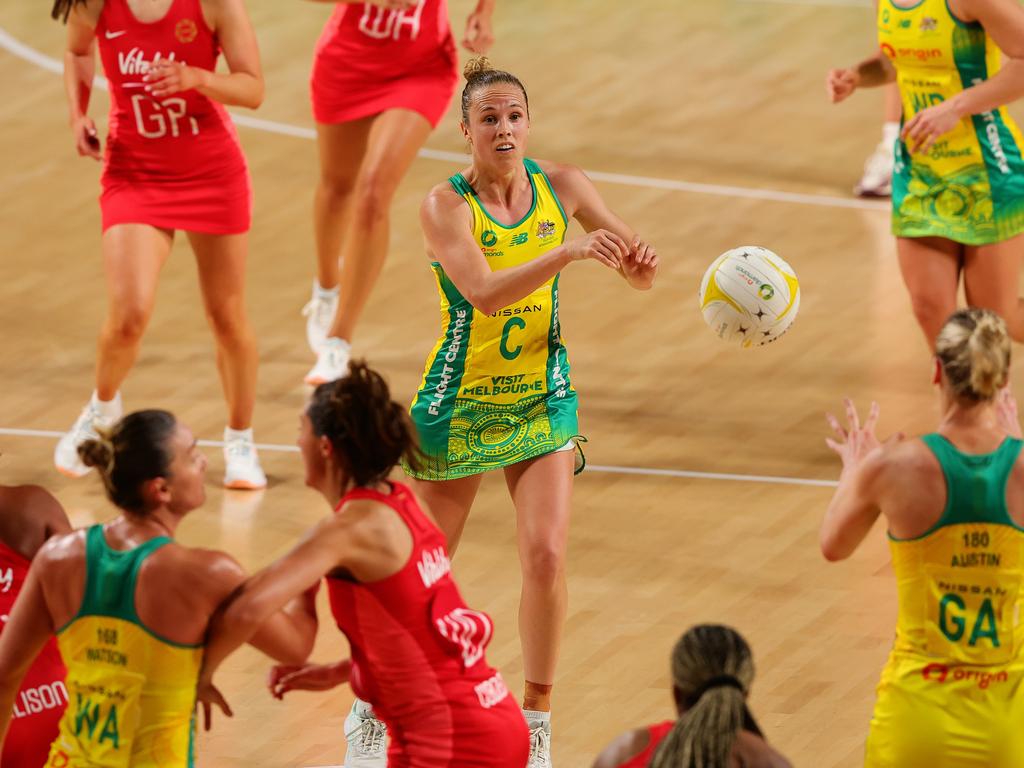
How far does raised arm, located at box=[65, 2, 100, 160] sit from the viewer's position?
24.7 ft

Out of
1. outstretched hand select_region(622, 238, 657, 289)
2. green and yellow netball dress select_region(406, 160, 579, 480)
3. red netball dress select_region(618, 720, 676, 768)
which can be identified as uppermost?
outstretched hand select_region(622, 238, 657, 289)

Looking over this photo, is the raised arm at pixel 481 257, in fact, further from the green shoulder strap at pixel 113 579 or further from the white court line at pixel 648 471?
the white court line at pixel 648 471

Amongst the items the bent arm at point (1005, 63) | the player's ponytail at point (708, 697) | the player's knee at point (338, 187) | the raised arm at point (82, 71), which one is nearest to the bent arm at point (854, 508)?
the player's ponytail at point (708, 697)

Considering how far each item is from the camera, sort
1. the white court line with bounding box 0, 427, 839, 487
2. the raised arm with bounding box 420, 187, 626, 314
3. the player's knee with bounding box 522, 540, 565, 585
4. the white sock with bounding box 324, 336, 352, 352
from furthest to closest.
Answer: the white sock with bounding box 324, 336, 352, 352 → the white court line with bounding box 0, 427, 839, 487 → the player's knee with bounding box 522, 540, 565, 585 → the raised arm with bounding box 420, 187, 626, 314

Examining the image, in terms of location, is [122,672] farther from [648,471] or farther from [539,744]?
[648,471]

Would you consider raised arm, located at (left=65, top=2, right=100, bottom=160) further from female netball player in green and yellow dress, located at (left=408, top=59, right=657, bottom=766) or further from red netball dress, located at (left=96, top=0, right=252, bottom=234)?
female netball player in green and yellow dress, located at (left=408, top=59, right=657, bottom=766)

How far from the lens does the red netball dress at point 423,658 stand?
4434 mm

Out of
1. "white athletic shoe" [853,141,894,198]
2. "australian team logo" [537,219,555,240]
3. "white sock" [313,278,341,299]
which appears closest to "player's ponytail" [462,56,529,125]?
"australian team logo" [537,219,555,240]

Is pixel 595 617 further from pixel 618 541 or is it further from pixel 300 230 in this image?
pixel 300 230

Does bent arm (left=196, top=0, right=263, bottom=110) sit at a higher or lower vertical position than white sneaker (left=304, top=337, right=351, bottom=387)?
higher

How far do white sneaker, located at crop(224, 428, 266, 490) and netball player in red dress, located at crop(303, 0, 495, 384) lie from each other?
2.87 feet

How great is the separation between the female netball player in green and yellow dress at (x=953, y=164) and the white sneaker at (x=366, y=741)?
9.34ft

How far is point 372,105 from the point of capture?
8.94 metres

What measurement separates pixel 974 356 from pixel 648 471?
3.89 m
